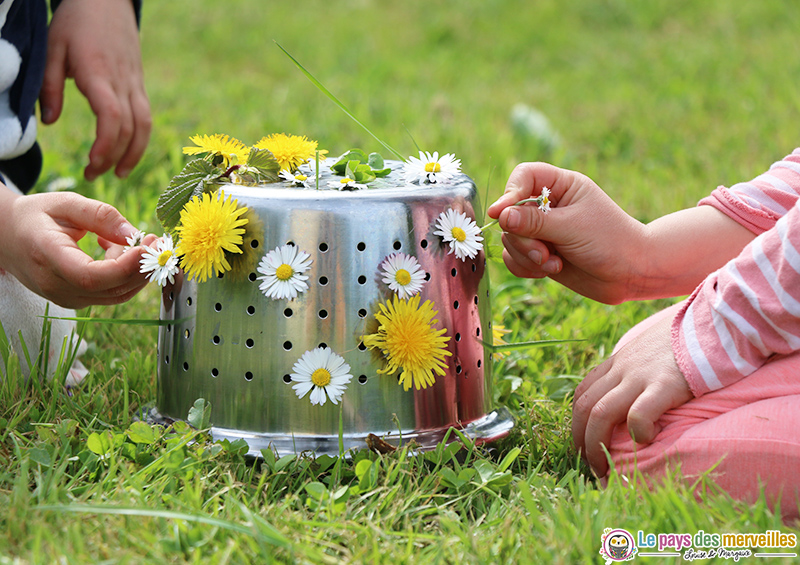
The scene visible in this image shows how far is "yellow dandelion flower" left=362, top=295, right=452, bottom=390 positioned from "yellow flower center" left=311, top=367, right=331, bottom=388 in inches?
2.8

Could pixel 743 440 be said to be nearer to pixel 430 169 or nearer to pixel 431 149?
pixel 430 169

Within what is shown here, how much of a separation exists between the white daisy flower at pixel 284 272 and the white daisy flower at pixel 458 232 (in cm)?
20

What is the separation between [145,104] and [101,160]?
0.51 feet

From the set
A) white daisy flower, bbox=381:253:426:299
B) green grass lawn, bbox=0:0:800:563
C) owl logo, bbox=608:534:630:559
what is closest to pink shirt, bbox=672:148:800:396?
green grass lawn, bbox=0:0:800:563

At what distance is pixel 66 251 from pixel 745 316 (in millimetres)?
948

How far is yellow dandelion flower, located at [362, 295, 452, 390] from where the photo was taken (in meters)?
1.13

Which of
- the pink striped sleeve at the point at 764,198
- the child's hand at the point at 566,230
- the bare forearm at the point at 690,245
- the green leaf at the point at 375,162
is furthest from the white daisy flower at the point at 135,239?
the pink striped sleeve at the point at 764,198

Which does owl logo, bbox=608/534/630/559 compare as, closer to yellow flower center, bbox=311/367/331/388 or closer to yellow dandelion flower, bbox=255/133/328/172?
yellow flower center, bbox=311/367/331/388

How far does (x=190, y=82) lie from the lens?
13.9 feet

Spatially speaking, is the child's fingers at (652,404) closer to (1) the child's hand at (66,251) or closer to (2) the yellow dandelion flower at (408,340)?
(2) the yellow dandelion flower at (408,340)

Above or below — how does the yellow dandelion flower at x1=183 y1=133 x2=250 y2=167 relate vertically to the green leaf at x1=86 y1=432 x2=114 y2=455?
above

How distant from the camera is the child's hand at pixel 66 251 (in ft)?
3.87

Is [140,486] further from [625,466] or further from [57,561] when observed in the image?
[625,466]

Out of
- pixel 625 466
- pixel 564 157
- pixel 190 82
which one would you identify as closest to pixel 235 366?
pixel 625 466
